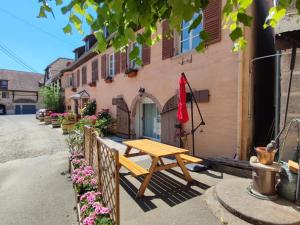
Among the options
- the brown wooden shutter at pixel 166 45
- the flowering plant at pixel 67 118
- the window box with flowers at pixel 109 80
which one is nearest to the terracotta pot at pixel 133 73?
the brown wooden shutter at pixel 166 45

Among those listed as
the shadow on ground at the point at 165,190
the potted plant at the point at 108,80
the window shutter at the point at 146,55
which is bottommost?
the shadow on ground at the point at 165,190

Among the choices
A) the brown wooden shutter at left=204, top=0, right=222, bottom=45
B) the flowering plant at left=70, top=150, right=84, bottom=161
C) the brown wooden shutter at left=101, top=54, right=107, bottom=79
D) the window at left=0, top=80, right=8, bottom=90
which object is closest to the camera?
the brown wooden shutter at left=204, top=0, right=222, bottom=45

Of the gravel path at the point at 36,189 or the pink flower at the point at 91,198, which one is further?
the gravel path at the point at 36,189

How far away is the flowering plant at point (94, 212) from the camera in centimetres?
275

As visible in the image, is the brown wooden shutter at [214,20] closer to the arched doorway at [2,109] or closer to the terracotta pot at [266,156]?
the terracotta pot at [266,156]

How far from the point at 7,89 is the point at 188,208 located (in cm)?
4581

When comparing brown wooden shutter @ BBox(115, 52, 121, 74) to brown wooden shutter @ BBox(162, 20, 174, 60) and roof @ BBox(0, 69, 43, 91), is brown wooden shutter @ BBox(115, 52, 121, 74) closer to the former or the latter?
brown wooden shutter @ BBox(162, 20, 174, 60)

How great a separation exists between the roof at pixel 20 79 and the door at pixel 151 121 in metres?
40.0

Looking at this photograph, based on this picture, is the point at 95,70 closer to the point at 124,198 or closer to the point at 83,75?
the point at 83,75

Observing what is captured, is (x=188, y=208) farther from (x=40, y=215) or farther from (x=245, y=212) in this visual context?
(x=40, y=215)

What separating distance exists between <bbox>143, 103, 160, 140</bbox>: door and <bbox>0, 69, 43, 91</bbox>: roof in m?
40.0

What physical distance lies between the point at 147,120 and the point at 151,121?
296mm

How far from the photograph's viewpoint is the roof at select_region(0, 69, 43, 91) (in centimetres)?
4075

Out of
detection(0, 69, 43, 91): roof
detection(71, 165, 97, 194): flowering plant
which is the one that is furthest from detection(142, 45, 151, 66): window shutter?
detection(0, 69, 43, 91): roof
